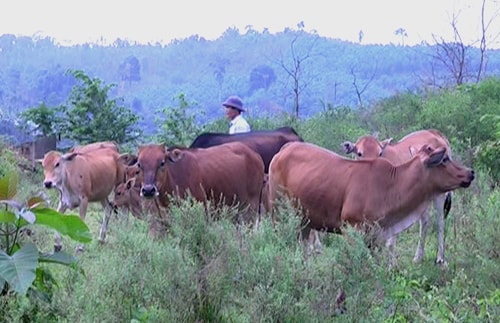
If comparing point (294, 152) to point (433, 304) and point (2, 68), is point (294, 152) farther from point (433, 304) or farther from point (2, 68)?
point (2, 68)

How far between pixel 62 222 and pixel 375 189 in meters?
4.19

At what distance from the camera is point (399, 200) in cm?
791

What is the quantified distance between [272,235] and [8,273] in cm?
211

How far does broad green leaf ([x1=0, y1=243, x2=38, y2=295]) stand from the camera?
4.07 meters

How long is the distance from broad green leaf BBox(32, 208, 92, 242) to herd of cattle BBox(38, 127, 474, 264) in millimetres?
1866

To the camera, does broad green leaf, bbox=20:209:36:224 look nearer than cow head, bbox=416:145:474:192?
Yes

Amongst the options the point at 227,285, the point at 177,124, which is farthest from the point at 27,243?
the point at 177,124

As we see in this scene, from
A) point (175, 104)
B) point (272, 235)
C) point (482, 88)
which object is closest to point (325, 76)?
point (175, 104)

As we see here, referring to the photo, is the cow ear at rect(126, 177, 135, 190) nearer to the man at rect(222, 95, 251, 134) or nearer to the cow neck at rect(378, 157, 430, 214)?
the man at rect(222, 95, 251, 134)

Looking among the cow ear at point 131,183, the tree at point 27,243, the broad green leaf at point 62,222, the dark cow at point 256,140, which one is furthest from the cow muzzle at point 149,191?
the broad green leaf at point 62,222

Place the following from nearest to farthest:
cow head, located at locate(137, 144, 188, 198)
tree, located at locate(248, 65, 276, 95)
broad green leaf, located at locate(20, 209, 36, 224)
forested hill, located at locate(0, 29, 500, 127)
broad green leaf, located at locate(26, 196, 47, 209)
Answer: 1. broad green leaf, located at locate(20, 209, 36, 224)
2. broad green leaf, located at locate(26, 196, 47, 209)
3. cow head, located at locate(137, 144, 188, 198)
4. forested hill, located at locate(0, 29, 500, 127)
5. tree, located at locate(248, 65, 276, 95)

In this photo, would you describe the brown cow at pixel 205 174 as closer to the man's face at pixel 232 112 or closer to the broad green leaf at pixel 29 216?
the man's face at pixel 232 112

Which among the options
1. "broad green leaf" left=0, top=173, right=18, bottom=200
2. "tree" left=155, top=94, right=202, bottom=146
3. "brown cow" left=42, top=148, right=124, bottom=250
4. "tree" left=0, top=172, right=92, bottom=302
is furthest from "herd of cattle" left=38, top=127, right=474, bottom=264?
"tree" left=155, top=94, right=202, bottom=146

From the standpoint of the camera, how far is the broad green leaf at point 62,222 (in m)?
4.36
